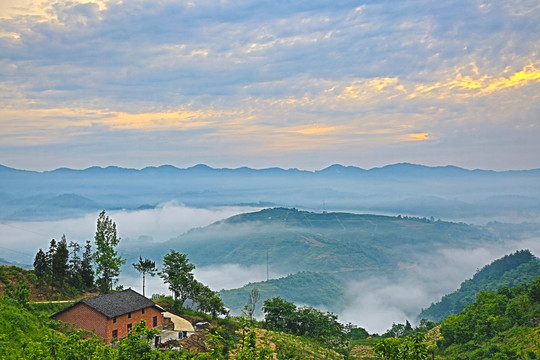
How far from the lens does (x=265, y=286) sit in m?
156

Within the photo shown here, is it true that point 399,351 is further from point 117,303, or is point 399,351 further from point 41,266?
point 41,266

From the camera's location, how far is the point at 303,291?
16100 centimetres

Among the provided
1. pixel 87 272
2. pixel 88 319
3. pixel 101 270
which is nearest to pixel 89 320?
pixel 88 319

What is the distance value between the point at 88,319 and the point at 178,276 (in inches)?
522

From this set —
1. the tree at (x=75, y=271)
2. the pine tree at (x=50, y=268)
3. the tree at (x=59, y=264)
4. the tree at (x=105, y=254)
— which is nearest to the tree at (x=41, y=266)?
the pine tree at (x=50, y=268)

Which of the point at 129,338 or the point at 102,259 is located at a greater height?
the point at 102,259

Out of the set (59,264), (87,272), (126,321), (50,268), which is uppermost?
(59,264)

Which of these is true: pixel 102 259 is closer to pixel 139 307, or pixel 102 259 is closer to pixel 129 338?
pixel 139 307

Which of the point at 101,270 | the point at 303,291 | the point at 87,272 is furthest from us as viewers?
the point at 303,291

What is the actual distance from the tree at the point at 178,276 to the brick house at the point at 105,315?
30.3 feet

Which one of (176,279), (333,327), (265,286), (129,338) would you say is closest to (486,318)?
(333,327)

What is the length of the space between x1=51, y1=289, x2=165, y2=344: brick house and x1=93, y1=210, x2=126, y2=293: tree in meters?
8.95

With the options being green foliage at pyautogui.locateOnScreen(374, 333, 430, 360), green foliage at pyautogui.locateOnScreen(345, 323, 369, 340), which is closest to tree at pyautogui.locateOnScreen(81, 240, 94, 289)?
green foliage at pyautogui.locateOnScreen(374, 333, 430, 360)

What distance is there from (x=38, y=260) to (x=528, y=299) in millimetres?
45782
